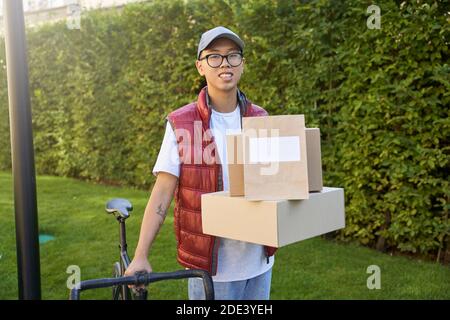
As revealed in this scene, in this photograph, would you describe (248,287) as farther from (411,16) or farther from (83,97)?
(83,97)

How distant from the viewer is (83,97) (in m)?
8.50

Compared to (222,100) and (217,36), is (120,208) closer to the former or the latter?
(222,100)

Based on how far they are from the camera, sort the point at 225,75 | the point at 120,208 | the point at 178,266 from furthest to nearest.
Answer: the point at 178,266, the point at 120,208, the point at 225,75

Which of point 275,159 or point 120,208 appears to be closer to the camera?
point 275,159

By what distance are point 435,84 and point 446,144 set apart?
51 centimetres

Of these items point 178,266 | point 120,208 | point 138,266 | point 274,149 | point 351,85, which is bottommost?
point 178,266

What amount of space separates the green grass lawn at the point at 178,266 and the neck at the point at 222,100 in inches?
90.1

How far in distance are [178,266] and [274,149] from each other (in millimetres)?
3152

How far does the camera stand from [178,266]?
4.77m

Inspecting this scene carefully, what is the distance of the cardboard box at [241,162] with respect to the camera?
1907mm

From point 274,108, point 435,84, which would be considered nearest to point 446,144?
point 435,84

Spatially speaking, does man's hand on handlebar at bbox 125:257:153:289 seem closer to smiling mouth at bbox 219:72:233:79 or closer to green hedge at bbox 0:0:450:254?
smiling mouth at bbox 219:72:233:79

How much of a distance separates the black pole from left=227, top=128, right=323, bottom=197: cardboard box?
1.02m

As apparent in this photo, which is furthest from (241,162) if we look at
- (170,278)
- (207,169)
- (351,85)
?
(351,85)
